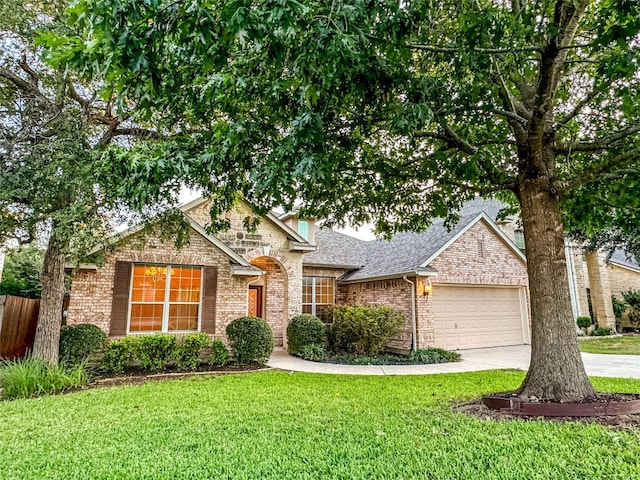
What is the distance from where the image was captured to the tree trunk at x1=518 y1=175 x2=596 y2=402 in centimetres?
521

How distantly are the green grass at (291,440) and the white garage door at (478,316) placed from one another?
6516 mm

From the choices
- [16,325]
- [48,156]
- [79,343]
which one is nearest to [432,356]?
[79,343]

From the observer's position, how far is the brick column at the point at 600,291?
1905 cm

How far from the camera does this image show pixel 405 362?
36.9 ft

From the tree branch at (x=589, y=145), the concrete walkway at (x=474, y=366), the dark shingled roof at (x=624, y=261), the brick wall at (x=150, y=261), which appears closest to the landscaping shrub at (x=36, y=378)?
the brick wall at (x=150, y=261)

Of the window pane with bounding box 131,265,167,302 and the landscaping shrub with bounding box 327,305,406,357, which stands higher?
the window pane with bounding box 131,265,167,302

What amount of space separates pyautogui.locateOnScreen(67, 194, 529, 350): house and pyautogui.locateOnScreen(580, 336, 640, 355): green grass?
218 centimetres

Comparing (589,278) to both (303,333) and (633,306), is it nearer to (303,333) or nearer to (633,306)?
(633,306)

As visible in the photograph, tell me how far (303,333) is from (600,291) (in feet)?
53.5

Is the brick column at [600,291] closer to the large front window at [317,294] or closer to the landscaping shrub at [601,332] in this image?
the landscaping shrub at [601,332]

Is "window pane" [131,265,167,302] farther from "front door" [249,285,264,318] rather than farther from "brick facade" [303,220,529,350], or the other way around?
"brick facade" [303,220,529,350]

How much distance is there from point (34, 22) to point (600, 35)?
914cm

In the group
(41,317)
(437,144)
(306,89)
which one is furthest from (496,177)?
(41,317)

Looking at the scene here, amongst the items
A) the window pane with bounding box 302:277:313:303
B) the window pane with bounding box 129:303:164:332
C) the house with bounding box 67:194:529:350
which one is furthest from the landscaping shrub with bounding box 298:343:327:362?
the window pane with bounding box 129:303:164:332
